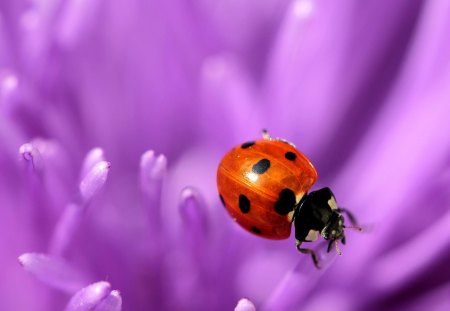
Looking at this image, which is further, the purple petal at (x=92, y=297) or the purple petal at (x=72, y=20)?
the purple petal at (x=72, y=20)

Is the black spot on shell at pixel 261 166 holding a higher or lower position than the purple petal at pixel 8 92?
lower

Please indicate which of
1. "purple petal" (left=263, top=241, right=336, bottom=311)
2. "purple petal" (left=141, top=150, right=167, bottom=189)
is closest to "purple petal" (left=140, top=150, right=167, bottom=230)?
"purple petal" (left=141, top=150, right=167, bottom=189)

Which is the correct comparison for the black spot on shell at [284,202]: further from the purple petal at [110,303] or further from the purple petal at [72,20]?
the purple petal at [72,20]

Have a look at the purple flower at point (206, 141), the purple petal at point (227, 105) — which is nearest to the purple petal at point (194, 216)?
the purple flower at point (206, 141)

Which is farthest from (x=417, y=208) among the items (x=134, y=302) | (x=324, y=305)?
(x=134, y=302)

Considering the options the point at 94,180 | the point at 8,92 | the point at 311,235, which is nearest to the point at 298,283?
the point at 311,235

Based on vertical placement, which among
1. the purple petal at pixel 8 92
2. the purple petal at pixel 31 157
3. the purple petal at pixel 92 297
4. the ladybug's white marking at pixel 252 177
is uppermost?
the purple petal at pixel 8 92

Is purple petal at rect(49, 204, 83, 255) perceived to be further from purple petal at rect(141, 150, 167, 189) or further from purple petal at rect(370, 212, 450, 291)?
purple petal at rect(370, 212, 450, 291)

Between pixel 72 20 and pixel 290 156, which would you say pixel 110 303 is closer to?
pixel 290 156
